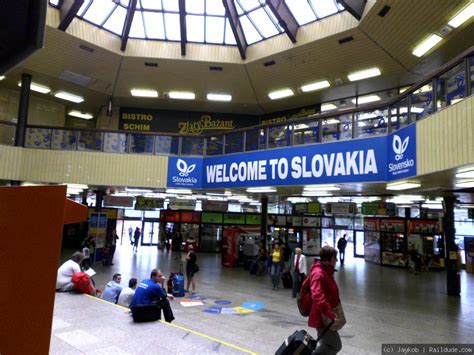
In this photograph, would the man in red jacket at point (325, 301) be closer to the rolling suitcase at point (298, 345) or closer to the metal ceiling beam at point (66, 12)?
the rolling suitcase at point (298, 345)

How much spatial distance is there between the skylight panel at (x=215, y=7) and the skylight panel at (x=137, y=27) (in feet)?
10.4

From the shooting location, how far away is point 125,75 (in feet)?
61.4

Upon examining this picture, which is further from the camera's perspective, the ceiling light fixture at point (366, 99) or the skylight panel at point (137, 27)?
the ceiling light fixture at point (366, 99)

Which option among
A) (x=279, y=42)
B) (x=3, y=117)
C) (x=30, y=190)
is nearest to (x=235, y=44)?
(x=279, y=42)

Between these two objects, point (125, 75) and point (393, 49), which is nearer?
point (393, 49)

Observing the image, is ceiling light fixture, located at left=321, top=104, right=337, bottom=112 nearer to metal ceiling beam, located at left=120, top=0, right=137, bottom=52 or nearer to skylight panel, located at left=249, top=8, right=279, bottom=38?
skylight panel, located at left=249, top=8, right=279, bottom=38

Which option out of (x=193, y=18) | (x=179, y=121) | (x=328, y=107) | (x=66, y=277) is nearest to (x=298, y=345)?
(x=66, y=277)

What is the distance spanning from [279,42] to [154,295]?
12919mm

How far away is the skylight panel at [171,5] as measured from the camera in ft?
52.9

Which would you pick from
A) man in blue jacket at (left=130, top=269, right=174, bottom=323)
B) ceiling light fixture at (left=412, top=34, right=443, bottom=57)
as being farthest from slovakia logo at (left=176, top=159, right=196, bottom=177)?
ceiling light fixture at (left=412, top=34, right=443, bottom=57)

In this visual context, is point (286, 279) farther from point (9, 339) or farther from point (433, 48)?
point (9, 339)

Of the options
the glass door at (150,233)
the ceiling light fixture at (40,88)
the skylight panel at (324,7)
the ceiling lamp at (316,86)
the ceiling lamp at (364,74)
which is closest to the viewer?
the skylight panel at (324,7)

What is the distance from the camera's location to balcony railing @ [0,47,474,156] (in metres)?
8.07

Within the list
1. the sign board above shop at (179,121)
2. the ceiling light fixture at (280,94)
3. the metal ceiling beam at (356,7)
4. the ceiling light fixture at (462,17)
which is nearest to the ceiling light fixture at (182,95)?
the sign board above shop at (179,121)
